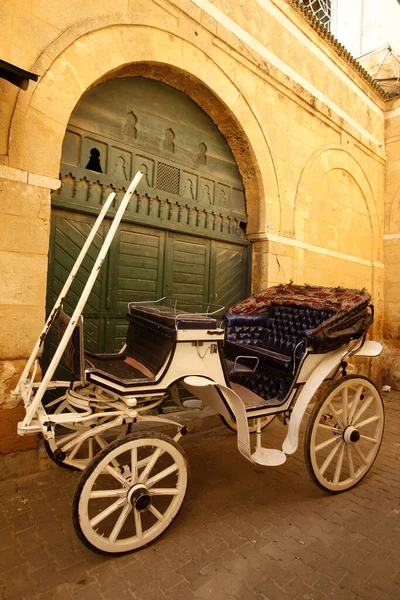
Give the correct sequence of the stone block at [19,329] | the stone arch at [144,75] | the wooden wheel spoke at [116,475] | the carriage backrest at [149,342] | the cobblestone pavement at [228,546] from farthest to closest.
Result: 1. the stone arch at [144,75]
2. the stone block at [19,329]
3. the carriage backrest at [149,342]
4. the wooden wheel spoke at [116,475]
5. the cobblestone pavement at [228,546]

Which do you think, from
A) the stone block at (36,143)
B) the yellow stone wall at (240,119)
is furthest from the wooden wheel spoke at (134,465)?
the stone block at (36,143)

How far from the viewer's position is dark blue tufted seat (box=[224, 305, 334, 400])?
10.2ft

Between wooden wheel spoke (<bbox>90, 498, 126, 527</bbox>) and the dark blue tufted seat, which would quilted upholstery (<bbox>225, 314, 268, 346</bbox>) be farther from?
wooden wheel spoke (<bbox>90, 498, 126, 527</bbox>)

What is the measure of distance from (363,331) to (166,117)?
366 centimetres

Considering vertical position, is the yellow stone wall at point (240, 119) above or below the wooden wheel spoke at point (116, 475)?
above

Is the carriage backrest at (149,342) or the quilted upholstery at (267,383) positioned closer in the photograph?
the carriage backrest at (149,342)

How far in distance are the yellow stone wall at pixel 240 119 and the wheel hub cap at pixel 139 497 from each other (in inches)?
60.5

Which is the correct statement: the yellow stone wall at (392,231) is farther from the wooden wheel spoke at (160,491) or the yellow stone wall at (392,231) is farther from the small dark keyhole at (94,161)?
the wooden wheel spoke at (160,491)

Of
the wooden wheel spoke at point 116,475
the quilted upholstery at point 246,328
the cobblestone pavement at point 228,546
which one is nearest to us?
the cobblestone pavement at point 228,546

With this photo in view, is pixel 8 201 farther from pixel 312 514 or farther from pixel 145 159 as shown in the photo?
pixel 312 514

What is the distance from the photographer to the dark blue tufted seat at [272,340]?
3.12m

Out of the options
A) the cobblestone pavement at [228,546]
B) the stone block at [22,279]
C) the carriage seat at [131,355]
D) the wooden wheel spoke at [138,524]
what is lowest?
the cobblestone pavement at [228,546]

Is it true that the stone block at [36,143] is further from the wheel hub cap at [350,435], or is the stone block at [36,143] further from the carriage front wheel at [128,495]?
the wheel hub cap at [350,435]

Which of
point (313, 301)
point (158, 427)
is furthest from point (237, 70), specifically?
point (158, 427)
